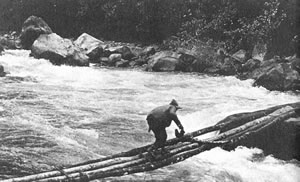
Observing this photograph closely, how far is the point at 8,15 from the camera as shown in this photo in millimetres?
27969

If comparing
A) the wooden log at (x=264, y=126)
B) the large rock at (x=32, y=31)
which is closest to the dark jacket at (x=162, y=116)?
the wooden log at (x=264, y=126)

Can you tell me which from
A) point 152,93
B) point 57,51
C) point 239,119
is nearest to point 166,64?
point 152,93

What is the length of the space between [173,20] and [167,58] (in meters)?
5.28

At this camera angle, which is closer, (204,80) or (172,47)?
(204,80)

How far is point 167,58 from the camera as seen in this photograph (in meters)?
18.4

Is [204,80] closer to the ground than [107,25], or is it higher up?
closer to the ground

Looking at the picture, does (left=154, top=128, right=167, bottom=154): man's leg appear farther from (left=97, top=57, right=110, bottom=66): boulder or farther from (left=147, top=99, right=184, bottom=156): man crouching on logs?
(left=97, top=57, right=110, bottom=66): boulder

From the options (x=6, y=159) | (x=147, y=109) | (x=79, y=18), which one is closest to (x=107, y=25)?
(x=79, y=18)

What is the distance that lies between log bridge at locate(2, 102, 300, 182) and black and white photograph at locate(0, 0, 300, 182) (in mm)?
20

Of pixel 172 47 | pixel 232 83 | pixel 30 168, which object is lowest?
pixel 30 168

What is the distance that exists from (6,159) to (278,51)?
13406 millimetres

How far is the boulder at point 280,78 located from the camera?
46.5 ft

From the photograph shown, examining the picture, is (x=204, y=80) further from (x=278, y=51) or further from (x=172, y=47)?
(x=172, y=47)

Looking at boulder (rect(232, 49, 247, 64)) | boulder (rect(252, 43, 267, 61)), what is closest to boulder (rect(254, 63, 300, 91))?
boulder (rect(232, 49, 247, 64))
